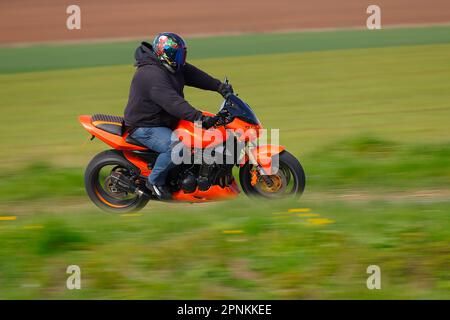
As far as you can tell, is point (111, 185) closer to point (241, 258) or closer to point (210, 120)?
point (210, 120)

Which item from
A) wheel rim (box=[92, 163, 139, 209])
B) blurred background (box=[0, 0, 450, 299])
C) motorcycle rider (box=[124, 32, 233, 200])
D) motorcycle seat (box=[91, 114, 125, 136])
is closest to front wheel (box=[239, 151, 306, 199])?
blurred background (box=[0, 0, 450, 299])

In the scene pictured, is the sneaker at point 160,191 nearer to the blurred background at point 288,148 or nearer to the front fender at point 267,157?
the blurred background at point 288,148

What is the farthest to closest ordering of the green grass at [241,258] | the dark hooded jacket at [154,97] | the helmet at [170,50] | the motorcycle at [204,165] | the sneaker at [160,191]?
1. the sneaker at [160,191]
2. the motorcycle at [204,165]
3. the helmet at [170,50]
4. the dark hooded jacket at [154,97]
5. the green grass at [241,258]

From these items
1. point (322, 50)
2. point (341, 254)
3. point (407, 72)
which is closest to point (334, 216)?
point (341, 254)

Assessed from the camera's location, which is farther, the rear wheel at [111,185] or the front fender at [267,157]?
the rear wheel at [111,185]

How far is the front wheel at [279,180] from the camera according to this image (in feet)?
28.4

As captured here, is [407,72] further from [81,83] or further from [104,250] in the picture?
[104,250]

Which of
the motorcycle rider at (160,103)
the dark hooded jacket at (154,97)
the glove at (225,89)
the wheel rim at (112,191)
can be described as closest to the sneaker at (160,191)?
the motorcycle rider at (160,103)

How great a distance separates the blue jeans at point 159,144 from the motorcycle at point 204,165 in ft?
0.38

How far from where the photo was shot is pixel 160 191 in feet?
29.3

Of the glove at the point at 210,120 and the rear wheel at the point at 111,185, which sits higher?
the glove at the point at 210,120

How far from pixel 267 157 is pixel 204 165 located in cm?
75

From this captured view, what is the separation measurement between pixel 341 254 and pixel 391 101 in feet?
35.1

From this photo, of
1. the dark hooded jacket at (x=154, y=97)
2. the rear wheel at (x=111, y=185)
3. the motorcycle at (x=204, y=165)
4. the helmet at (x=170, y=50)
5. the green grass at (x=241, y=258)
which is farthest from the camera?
the rear wheel at (x=111, y=185)
